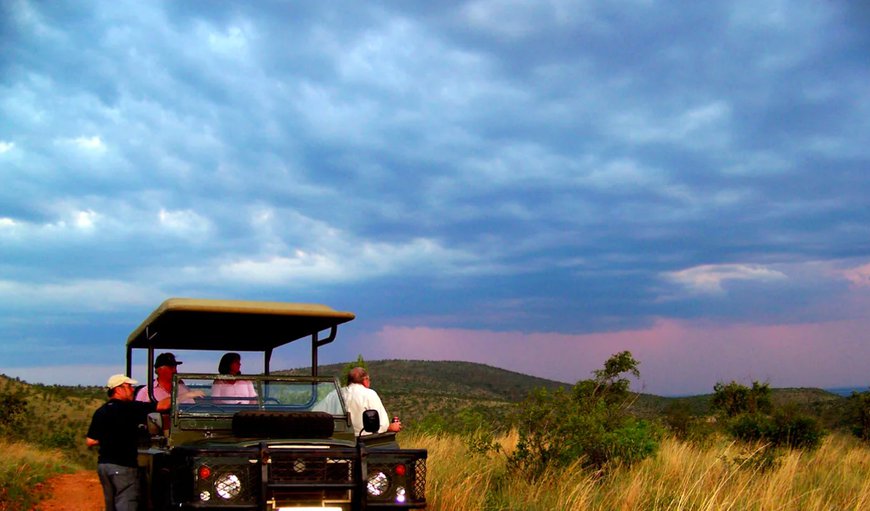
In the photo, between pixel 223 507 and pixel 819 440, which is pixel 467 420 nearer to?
pixel 819 440

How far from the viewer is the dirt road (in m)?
16.5

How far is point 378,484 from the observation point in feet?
24.0

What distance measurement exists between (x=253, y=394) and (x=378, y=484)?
195 cm

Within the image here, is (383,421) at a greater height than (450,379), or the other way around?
(450,379)

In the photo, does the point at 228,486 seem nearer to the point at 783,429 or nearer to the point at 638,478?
the point at 638,478

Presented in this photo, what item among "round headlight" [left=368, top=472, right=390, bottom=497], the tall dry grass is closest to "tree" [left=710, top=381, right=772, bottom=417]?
the tall dry grass

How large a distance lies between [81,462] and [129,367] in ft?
57.6

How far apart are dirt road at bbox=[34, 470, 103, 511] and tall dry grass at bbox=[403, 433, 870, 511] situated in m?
6.74

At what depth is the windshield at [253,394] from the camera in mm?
8297

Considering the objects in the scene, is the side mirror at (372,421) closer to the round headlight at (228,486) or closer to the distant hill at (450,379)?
the round headlight at (228,486)

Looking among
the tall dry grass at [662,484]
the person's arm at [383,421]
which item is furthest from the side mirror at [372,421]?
the tall dry grass at [662,484]

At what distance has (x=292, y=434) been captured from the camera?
7.86 meters

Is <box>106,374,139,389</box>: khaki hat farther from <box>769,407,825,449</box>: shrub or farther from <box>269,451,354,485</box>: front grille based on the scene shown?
<box>769,407,825,449</box>: shrub

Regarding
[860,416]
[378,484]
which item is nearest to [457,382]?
[860,416]
